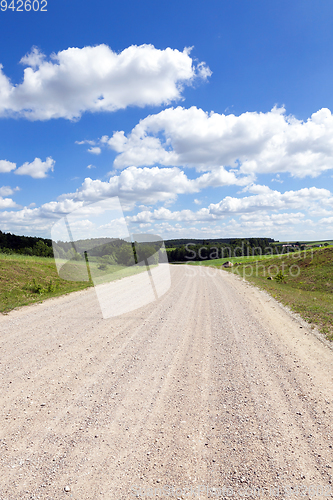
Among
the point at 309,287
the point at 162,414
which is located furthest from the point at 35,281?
the point at 309,287

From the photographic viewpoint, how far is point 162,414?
4.29m

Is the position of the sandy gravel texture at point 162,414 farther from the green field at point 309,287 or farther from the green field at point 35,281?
the green field at point 35,281

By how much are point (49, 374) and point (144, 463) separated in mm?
3218

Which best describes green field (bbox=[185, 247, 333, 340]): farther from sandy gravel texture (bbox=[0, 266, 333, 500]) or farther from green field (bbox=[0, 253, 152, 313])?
green field (bbox=[0, 253, 152, 313])

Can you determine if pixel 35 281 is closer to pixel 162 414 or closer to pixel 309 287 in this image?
pixel 162 414

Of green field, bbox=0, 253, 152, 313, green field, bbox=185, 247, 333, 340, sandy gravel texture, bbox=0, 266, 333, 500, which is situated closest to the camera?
sandy gravel texture, bbox=0, 266, 333, 500

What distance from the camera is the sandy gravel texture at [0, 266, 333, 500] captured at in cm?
307

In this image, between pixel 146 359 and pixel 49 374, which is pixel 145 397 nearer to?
pixel 146 359

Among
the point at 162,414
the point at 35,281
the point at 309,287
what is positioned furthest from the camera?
the point at 309,287

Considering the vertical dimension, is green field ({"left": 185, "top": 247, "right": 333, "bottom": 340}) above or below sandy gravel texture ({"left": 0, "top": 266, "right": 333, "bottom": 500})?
below

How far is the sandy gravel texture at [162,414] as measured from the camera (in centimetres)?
307

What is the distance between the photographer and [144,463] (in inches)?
130

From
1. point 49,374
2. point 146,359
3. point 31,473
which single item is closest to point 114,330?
point 146,359

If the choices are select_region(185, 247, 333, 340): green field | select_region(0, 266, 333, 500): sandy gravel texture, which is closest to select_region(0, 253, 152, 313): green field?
select_region(0, 266, 333, 500): sandy gravel texture
